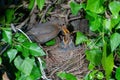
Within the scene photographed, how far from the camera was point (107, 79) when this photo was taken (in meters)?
1.45

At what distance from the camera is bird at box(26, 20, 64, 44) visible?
5.72ft

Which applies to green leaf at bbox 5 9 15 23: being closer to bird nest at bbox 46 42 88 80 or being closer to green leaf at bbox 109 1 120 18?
bird nest at bbox 46 42 88 80

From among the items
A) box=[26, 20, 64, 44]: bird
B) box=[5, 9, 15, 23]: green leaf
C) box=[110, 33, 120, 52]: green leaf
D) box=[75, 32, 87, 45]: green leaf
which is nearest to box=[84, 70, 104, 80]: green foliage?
box=[75, 32, 87, 45]: green leaf

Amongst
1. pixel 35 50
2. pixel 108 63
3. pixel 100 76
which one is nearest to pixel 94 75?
pixel 100 76

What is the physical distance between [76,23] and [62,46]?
17 cm

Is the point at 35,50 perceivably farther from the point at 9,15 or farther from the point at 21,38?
the point at 9,15

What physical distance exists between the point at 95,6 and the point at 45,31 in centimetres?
54

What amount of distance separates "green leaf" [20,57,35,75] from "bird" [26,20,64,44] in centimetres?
39

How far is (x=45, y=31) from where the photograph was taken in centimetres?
177

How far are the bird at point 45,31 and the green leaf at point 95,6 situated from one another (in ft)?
1.64

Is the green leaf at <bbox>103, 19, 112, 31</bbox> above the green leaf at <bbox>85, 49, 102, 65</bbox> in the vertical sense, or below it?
above

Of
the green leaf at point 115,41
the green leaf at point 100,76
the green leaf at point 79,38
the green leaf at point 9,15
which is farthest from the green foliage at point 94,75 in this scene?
the green leaf at point 9,15

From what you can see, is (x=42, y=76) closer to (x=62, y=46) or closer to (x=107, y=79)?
(x=107, y=79)

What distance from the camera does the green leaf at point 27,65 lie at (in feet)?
4.37
